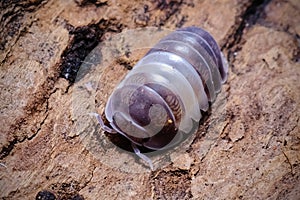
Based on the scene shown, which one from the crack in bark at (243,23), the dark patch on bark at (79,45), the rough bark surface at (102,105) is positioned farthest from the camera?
the crack in bark at (243,23)

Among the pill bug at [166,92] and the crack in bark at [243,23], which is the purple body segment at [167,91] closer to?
the pill bug at [166,92]

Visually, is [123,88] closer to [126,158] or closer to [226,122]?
[126,158]

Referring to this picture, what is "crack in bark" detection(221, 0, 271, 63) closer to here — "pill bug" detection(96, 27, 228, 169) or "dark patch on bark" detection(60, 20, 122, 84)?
"pill bug" detection(96, 27, 228, 169)

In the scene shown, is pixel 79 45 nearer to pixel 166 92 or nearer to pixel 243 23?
pixel 166 92

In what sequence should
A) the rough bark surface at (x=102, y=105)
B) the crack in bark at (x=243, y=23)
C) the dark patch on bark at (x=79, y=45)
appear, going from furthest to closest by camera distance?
1. the crack in bark at (x=243, y=23)
2. the dark patch on bark at (x=79, y=45)
3. the rough bark surface at (x=102, y=105)

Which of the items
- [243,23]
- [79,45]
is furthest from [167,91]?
[243,23]

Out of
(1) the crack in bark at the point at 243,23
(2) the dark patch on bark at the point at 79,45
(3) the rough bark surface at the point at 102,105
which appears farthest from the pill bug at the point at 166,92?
(2) the dark patch on bark at the point at 79,45

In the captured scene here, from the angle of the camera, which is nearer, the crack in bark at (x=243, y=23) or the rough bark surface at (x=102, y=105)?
the rough bark surface at (x=102, y=105)

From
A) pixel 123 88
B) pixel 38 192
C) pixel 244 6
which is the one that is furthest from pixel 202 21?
pixel 38 192
